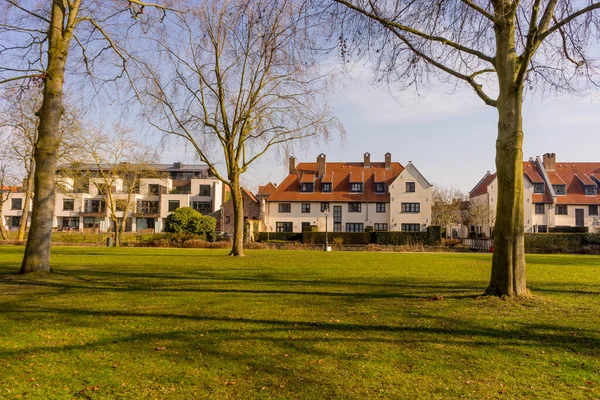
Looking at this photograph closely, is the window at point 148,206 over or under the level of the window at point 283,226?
over

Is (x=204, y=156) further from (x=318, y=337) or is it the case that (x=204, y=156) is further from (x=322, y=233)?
(x=322, y=233)

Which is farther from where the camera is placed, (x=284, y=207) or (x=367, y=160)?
(x=367, y=160)

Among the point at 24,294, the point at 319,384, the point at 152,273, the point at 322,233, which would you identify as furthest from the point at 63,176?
the point at 319,384

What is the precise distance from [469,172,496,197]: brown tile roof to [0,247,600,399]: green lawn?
50.8 m

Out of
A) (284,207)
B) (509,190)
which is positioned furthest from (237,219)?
(284,207)

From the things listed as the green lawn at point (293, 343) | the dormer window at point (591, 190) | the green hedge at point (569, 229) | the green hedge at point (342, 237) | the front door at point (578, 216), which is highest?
the dormer window at point (591, 190)

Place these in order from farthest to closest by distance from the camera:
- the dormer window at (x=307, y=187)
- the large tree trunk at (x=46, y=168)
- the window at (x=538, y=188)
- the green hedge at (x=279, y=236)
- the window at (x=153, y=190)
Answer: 1. the window at (x=153, y=190)
2. the dormer window at (x=307, y=187)
3. the window at (x=538, y=188)
4. the green hedge at (x=279, y=236)
5. the large tree trunk at (x=46, y=168)

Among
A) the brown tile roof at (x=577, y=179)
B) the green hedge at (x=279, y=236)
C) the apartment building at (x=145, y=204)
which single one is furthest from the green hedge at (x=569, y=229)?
the apartment building at (x=145, y=204)

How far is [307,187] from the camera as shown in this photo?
54.2 meters

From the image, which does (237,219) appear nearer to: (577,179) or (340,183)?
(340,183)

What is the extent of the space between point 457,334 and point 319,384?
2745mm

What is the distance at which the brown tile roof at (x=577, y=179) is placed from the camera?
51594 mm

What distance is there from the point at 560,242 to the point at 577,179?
23.6m

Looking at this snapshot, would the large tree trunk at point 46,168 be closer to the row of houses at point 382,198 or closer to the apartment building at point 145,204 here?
the row of houses at point 382,198
